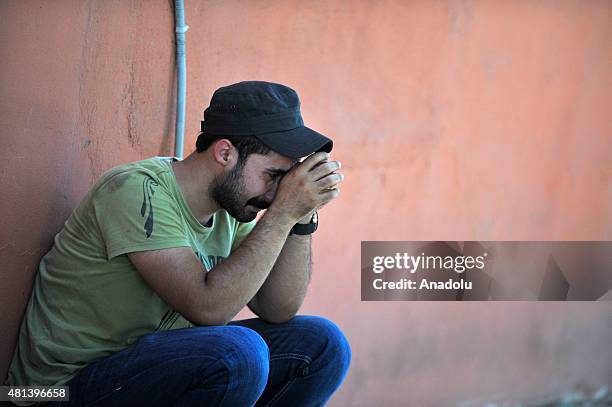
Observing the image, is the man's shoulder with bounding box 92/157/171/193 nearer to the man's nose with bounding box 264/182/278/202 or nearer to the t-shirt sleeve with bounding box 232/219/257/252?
the man's nose with bounding box 264/182/278/202

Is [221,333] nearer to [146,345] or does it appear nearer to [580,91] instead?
[146,345]

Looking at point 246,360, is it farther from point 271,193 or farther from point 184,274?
point 271,193

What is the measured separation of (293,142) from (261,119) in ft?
0.35

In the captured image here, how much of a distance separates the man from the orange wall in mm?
824

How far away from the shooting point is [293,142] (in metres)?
2.35

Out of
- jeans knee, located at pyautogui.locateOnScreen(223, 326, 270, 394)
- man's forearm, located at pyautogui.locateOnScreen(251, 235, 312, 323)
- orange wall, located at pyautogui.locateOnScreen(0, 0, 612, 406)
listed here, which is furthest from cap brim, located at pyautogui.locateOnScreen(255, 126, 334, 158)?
orange wall, located at pyautogui.locateOnScreen(0, 0, 612, 406)

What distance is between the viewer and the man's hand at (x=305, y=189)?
7.71ft

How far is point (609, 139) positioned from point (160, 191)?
271cm

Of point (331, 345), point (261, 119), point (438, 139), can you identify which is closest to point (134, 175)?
point (261, 119)

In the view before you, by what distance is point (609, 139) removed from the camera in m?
4.25

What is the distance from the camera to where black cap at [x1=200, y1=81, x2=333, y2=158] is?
2324mm

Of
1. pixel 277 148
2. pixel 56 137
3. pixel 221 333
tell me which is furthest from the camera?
pixel 56 137

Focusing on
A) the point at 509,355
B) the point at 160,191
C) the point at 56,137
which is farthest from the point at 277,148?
the point at 509,355

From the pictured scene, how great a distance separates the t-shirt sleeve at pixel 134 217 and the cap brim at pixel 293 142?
317mm
